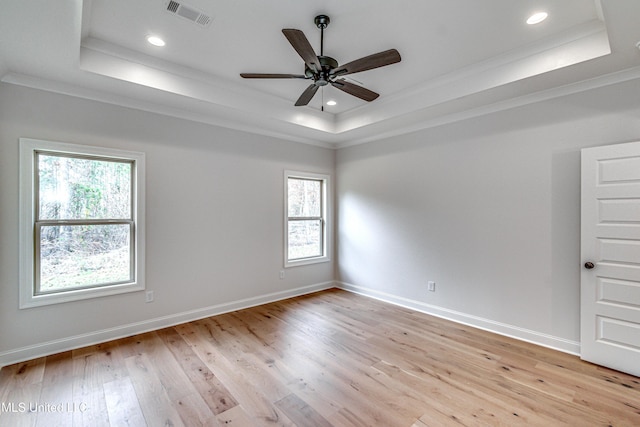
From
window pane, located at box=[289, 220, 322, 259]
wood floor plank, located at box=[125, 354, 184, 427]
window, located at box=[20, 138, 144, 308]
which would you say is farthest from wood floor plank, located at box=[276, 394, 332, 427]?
window pane, located at box=[289, 220, 322, 259]

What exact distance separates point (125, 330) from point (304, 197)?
3.14m

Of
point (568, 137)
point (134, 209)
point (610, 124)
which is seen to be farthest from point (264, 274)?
point (610, 124)

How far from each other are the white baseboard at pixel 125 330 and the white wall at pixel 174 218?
0.04 feet

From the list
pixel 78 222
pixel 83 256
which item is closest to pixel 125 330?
pixel 83 256

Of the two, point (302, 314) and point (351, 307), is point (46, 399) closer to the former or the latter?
point (302, 314)

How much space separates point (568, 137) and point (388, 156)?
7.17 ft

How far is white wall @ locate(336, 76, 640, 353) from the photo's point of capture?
288 cm

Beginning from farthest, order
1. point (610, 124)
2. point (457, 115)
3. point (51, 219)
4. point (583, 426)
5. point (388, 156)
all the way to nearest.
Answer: point (388, 156)
point (457, 115)
point (51, 219)
point (610, 124)
point (583, 426)

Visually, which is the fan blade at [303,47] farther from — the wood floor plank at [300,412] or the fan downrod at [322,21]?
the wood floor plank at [300,412]

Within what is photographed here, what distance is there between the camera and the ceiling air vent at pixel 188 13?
2.19 metres

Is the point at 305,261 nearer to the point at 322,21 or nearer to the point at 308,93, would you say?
the point at 308,93

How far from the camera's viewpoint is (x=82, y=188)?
3.06 m

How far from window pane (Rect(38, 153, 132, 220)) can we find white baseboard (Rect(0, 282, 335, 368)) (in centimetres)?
126

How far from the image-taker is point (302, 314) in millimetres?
3979
